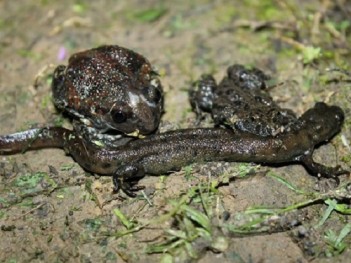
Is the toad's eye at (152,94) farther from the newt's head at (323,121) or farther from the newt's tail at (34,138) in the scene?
the newt's head at (323,121)

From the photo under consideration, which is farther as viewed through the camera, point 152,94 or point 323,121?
point 323,121

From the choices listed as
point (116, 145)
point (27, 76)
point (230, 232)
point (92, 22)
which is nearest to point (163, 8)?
point (92, 22)

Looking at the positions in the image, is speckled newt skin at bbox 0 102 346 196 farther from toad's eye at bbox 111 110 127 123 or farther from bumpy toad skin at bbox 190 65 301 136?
toad's eye at bbox 111 110 127 123

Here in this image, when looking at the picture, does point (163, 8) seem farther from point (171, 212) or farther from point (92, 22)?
point (171, 212)

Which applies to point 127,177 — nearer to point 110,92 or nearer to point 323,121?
point 110,92

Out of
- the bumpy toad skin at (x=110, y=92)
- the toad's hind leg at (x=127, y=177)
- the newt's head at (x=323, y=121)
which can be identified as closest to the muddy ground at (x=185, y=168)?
the toad's hind leg at (x=127, y=177)

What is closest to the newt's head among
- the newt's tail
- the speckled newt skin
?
the speckled newt skin

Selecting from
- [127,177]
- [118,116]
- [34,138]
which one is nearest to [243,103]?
[118,116]
